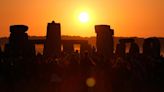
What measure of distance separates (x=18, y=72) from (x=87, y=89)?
14.5 feet

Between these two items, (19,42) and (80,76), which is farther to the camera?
(19,42)

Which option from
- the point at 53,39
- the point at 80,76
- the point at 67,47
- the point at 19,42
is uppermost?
the point at 53,39

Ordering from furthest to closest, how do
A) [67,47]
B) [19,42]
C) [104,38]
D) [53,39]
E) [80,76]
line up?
[67,47], [104,38], [53,39], [19,42], [80,76]

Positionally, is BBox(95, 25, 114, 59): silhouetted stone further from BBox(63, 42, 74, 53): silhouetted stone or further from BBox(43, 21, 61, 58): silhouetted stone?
BBox(63, 42, 74, 53): silhouetted stone

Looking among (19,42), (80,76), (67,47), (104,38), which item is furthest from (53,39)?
(80,76)

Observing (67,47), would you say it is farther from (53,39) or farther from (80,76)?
(80,76)

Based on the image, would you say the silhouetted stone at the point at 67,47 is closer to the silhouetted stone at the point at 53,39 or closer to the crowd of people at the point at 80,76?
the silhouetted stone at the point at 53,39

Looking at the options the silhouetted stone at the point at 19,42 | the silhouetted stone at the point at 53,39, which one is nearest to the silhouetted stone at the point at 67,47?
the silhouetted stone at the point at 53,39

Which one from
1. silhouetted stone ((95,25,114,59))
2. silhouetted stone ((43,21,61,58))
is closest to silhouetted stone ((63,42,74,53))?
silhouetted stone ((95,25,114,59))

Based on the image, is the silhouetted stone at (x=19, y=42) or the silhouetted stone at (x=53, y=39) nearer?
the silhouetted stone at (x=19, y=42)

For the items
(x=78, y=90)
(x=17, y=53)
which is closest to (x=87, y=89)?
(x=78, y=90)

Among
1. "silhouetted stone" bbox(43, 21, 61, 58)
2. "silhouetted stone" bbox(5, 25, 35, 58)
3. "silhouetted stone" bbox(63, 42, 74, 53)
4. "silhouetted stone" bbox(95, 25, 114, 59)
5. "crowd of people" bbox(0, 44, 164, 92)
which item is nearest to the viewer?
"crowd of people" bbox(0, 44, 164, 92)

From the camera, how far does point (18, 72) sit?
25.9m

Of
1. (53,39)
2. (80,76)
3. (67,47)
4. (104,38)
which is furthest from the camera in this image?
(67,47)
